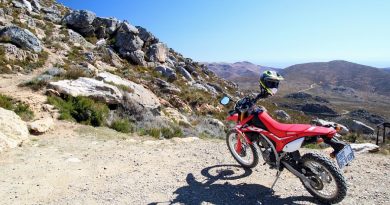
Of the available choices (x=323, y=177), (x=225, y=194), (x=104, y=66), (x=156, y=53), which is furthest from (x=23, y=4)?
(x=323, y=177)

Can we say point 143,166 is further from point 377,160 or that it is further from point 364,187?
point 377,160

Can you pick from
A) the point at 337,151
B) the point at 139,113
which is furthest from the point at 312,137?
the point at 139,113

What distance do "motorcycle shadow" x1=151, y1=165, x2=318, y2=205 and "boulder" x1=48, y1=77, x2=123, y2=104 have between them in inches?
280

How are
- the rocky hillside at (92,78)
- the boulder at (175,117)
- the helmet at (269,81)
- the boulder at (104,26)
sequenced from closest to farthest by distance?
the helmet at (269,81)
the rocky hillside at (92,78)
the boulder at (175,117)
the boulder at (104,26)

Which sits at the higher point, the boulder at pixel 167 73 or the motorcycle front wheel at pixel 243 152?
the boulder at pixel 167 73

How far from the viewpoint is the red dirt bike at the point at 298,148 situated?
17.9 ft

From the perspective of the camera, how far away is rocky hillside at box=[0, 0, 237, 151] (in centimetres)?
1205

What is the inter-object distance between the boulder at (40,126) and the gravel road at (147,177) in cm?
29

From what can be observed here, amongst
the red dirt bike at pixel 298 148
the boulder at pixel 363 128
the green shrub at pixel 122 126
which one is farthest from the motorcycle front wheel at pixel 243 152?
the boulder at pixel 363 128

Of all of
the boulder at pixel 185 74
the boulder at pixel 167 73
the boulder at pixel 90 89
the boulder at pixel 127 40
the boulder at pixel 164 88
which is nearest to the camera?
the boulder at pixel 90 89

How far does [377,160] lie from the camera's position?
8578mm

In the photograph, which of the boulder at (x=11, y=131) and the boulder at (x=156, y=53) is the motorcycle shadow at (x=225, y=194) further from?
the boulder at (x=156, y=53)

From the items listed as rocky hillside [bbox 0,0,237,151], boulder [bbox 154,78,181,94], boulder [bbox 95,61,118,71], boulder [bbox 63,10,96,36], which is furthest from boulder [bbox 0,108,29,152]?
boulder [bbox 63,10,96,36]

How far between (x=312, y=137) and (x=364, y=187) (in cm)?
191
